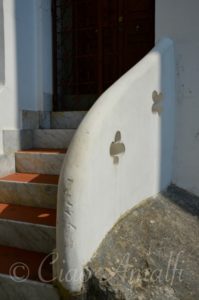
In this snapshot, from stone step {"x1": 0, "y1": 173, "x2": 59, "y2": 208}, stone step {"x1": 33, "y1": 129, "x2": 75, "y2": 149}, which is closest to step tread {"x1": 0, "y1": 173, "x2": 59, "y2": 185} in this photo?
stone step {"x1": 0, "y1": 173, "x2": 59, "y2": 208}

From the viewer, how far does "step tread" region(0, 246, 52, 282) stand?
6.69ft

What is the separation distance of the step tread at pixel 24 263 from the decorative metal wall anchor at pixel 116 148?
845 millimetres

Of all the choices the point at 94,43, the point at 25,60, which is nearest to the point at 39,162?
the point at 25,60

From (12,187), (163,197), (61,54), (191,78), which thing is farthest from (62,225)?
(61,54)

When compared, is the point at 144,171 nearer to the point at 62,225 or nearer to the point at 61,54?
the point at 62,225

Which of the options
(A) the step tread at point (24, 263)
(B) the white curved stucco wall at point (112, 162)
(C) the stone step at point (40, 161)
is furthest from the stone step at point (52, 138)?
(A) the step tread at point (24, 263)

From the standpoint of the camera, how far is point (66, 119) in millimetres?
3621

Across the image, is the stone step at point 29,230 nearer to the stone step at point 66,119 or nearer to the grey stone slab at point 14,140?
the grey stone slab at point 14,140

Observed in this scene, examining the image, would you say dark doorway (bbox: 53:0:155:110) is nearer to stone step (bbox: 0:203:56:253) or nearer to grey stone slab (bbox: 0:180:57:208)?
grey stone slab (bbox: 0:180:57:208)

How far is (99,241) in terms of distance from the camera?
2033mm

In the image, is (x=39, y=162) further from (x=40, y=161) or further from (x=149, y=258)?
(x=149, y=258)

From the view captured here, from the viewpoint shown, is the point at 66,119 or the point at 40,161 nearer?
the point at 40,161

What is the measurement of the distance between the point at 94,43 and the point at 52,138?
1655 millimetres

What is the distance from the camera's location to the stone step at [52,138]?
10.7ft
